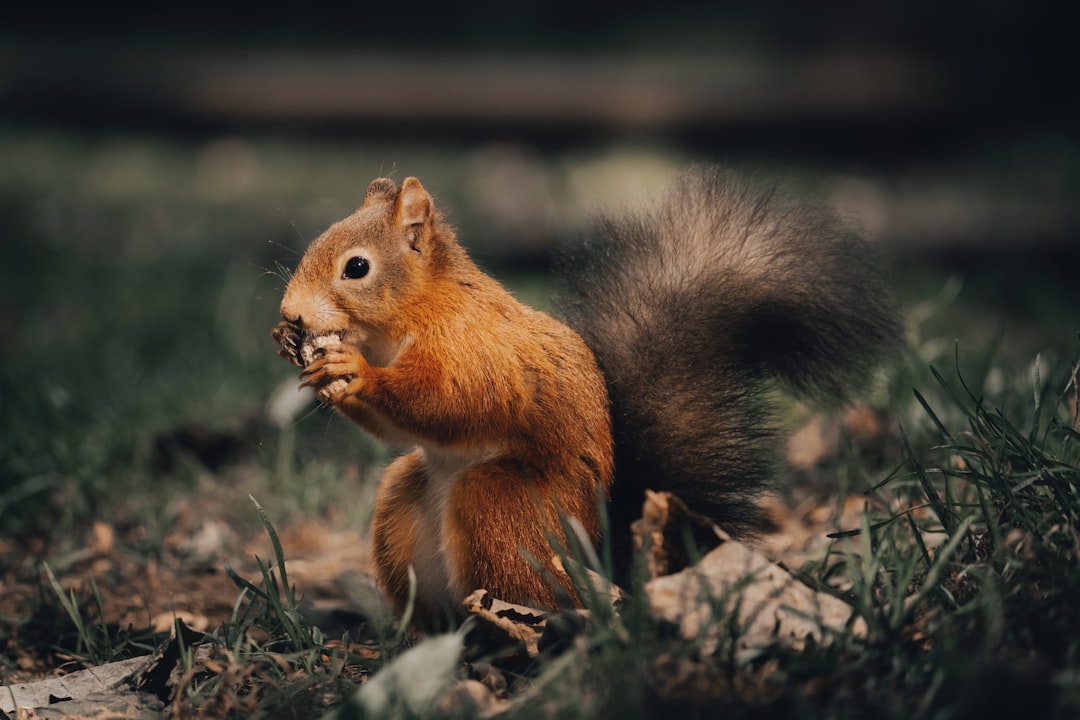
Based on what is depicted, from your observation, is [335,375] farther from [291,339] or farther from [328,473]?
[328,473]

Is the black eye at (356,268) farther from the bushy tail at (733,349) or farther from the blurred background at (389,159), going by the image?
the blurred background at (389,159)

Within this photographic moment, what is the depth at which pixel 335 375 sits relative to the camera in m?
1.71

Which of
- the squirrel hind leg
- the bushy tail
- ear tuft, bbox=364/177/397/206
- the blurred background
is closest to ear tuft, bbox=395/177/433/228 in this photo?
ear tuft, bbox=364/177/397/206

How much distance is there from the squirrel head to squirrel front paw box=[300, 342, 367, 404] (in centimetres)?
13

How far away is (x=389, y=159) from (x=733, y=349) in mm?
4893

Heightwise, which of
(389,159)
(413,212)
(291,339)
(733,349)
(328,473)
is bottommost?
(328,473)

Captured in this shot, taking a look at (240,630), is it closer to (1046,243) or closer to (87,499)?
(87,499)

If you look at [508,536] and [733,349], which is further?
[733,349]

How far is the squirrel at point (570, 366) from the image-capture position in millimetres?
1710

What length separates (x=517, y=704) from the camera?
136 centimetres

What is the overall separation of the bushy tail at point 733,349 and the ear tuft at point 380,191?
0.51 metres

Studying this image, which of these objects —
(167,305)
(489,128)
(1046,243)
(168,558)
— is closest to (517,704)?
(168,558)

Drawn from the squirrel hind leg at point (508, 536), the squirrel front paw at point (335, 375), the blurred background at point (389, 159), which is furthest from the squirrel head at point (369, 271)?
the blurred background at point (389, 159)

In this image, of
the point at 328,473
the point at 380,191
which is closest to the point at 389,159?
the point at 328,473
